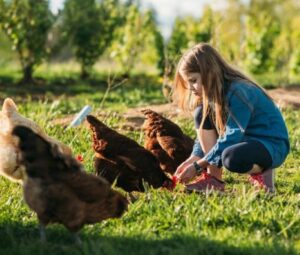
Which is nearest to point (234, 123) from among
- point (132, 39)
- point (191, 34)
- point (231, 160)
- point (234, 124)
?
point (234, 124)

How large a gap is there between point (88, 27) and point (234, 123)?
9.84 m

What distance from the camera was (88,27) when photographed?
14.4 metres

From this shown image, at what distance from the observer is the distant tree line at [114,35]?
1312 centimetres

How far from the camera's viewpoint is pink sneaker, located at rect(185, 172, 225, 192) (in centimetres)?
511

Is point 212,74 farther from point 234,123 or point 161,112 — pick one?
point 161,112

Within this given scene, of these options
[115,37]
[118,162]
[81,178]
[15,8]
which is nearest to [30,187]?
[81,178]

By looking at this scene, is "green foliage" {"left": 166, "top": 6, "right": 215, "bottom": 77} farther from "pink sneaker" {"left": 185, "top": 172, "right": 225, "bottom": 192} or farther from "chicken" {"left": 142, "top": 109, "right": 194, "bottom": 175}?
"pink sneaker" {"left": 185, "top": 172, "right": 225, "bottom": 192}

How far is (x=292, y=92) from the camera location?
36.4 ft

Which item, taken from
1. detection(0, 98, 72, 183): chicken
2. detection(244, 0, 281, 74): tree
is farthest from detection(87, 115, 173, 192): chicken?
detection(244, 0, 281, 74): tree

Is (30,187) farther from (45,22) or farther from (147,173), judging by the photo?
(45,22)

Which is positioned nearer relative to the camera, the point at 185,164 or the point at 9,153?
the point at 9,153

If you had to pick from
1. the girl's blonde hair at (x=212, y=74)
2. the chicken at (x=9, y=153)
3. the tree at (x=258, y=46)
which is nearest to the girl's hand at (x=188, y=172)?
the girl's blonde hair at (x=212, y=74)

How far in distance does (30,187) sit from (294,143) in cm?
400

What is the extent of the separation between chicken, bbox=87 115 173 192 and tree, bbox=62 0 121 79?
9.43 metres
